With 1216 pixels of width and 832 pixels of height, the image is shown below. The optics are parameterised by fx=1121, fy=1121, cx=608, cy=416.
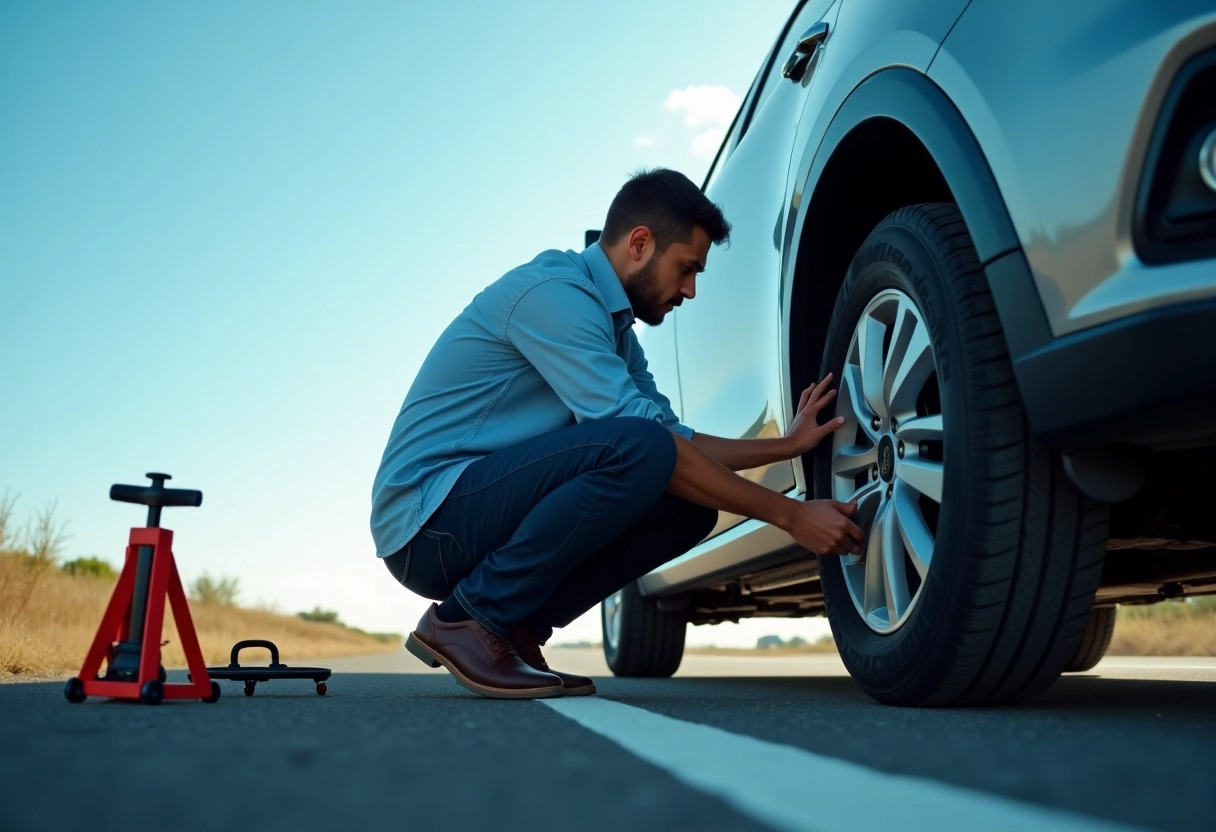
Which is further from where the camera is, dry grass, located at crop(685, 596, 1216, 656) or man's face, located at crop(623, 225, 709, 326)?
dry grass, located at crop(685, 596, 1216, 656)

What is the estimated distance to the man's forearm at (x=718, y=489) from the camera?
257 cm

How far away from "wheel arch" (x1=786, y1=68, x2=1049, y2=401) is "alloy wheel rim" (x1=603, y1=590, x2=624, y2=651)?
2605 millimetres

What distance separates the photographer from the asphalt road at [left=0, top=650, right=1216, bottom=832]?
3.33 feet

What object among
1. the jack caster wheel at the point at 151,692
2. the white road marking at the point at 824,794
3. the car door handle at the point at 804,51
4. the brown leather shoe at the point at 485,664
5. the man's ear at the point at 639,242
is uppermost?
the car door handle at the point at 804,51

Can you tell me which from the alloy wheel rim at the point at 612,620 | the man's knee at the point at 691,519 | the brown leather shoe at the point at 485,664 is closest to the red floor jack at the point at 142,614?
the brown leather shoe at the point at 485,664

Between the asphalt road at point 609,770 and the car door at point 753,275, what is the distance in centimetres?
114

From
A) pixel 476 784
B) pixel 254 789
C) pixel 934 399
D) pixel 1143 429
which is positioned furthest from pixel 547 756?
pixel 934 399

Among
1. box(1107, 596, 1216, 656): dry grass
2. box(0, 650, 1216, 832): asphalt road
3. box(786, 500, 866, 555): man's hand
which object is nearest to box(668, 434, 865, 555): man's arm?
box(786, 500, 866, 555): man's hand

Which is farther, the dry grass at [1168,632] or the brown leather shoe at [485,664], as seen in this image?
the dry grass at [1168,632]

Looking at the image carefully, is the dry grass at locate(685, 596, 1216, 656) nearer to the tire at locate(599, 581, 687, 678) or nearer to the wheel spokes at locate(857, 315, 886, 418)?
the tire at locate(599, 581, 687, 678)

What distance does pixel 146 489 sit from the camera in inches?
94.0

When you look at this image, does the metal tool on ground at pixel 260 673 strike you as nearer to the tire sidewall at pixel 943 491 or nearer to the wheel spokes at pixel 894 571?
the tire sidewall at pixel 943 491

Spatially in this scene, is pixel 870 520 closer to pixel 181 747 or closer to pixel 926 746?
pixel 926 746

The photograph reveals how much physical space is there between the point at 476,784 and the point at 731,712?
1.00 meters
